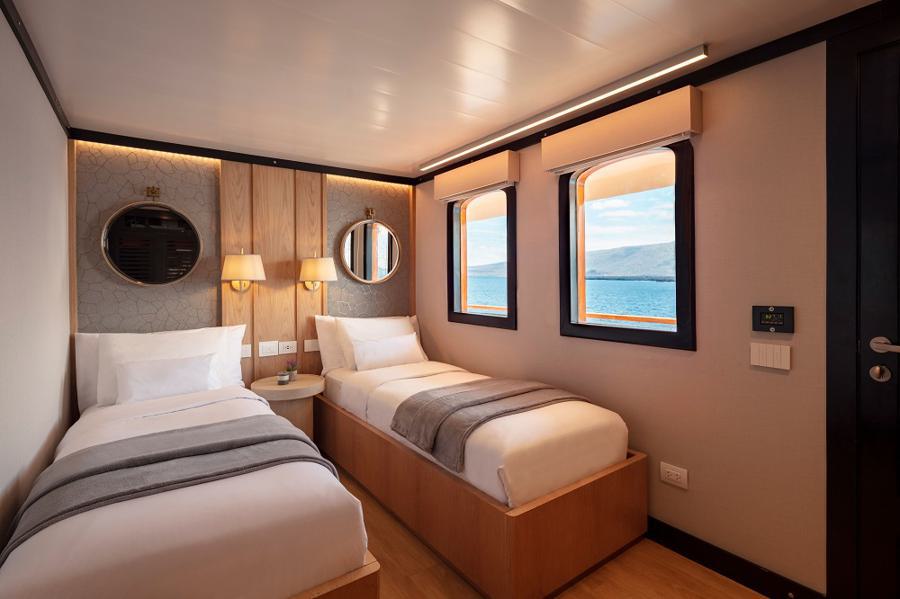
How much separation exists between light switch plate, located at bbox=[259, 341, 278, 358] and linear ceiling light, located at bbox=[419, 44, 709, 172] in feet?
7.32

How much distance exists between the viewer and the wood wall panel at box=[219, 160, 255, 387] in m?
3.42

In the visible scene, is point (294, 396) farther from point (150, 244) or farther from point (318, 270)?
point (150, 244)

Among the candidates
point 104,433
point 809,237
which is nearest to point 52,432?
point 104,433

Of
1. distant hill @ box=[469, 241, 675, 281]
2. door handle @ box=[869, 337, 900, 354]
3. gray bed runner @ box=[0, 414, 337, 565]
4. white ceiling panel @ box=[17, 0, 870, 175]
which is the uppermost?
white ceiling panel @ box=[17, 0, 870, 175]

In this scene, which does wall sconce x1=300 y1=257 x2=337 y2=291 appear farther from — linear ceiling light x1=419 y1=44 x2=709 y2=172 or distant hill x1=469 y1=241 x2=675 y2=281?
distant hill x1=469 y1=241 x2=675 y2=281

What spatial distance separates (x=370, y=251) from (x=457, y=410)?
222 centimetres

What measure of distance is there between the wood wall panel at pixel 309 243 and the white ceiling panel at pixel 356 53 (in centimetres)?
84

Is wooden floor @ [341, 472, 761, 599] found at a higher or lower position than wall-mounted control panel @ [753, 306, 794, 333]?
lower

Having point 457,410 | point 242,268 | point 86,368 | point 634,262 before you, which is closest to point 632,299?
point 634,262

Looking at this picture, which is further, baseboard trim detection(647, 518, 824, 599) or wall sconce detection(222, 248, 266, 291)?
wall sconce detection(222, 248, 266, 291)

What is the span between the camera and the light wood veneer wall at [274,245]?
136 inches

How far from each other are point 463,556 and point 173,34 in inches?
103

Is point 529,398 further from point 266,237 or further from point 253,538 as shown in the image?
point 266,237

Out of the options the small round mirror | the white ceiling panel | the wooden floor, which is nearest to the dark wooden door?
the white ceiling panel
